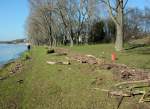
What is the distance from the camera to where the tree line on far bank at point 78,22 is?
194 ft

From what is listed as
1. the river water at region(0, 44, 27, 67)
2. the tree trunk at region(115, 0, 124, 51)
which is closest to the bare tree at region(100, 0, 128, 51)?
the tree trunk at region(115, 0, 124, 51)

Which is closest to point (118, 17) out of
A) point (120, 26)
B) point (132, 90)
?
point (120, 26)

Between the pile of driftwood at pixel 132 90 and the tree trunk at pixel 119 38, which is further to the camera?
the tree trunk at pixel 119 38

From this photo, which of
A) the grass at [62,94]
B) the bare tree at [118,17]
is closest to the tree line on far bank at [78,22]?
the bare tree at [118,17]

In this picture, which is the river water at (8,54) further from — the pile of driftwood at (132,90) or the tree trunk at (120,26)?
the pile of driftwood at (132,90)

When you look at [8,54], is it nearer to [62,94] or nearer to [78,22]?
[78,22]

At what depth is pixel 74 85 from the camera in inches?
486

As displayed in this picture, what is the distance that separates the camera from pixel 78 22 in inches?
2437

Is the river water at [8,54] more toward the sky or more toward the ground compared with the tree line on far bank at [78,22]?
more toward the ground

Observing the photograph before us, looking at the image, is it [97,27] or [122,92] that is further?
[97,27]

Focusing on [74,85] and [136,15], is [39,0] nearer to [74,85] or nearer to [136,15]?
[136,15]

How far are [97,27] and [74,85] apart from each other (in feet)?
237

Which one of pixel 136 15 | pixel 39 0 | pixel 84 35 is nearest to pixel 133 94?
pixel 39 0

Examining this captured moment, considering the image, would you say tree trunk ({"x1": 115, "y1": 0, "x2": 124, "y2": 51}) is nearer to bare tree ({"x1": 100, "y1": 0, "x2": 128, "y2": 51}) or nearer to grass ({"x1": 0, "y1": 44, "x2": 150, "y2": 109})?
bare tree ({"x1": 100, "y1": 0, "x2": 128, "y2": 51})
